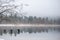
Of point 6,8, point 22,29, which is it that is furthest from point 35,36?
point 6,8

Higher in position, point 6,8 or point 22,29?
point 6,8

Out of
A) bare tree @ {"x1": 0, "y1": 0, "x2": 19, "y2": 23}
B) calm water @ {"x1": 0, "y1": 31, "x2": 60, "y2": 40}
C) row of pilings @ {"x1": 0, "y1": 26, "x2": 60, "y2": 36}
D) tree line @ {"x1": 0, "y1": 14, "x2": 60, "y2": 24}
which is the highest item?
bare tree @ {"x1": 0, "y1": 0, "x2": 19, "y2": 23}

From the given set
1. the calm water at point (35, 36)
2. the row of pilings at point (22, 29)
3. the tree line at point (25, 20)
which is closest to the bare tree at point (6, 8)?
the tree line at point (25, 20)

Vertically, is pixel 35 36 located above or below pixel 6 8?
below

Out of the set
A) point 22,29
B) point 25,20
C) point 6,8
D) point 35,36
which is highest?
point 6,8

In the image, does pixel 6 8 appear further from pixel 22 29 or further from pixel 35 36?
pixel 35 36

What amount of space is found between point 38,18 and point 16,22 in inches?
15.3

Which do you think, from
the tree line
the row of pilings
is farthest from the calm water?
the tree line

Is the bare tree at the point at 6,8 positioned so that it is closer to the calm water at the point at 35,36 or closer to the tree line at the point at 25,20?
the tree line at the point at 25,20

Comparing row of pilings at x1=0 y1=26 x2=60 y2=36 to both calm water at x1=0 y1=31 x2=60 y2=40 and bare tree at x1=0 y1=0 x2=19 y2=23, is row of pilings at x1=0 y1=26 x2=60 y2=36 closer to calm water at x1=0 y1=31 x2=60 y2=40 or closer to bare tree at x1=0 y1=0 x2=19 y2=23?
calm water at x1=0 y1=31 x2=60 y2=40

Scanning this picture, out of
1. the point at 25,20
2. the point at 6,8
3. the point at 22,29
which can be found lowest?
the point at 22,29

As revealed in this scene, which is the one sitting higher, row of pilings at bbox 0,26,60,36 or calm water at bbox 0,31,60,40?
row of pilings at bbox 0,26,60,36

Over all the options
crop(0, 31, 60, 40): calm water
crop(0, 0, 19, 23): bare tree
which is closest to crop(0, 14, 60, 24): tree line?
crop(0, 0, 19, 23): bare tree

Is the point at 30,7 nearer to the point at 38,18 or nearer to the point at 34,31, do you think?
the point at 38,18
